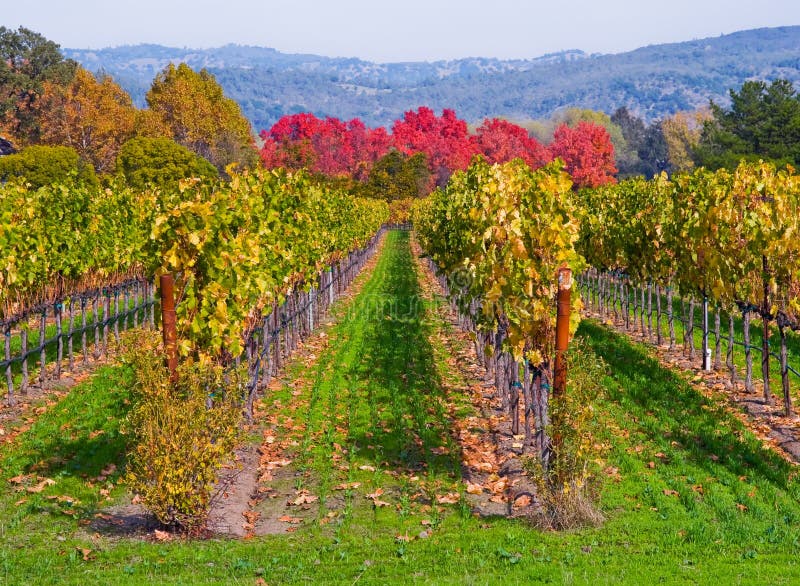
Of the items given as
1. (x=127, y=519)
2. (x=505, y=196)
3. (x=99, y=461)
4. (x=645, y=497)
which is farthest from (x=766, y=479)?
(x=99, y=461)

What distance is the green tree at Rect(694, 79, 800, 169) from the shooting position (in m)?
68.1

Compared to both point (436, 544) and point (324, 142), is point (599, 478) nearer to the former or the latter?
point (436, 544)

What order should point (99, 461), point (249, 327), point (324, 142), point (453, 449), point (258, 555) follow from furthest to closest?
point (324, 142) → point (249, 327) → point (453, 449) → point (99, 461) → point (258, 555)

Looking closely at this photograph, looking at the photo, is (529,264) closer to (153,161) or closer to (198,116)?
(153,161)

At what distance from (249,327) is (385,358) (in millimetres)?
6291

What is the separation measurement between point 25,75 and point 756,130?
2682 inches

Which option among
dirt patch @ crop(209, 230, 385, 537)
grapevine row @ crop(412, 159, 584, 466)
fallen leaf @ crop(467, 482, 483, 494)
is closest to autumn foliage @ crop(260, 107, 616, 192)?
grapevine row @ crop(412, 159, 584, 466)

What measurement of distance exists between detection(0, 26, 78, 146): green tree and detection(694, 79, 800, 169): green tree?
63.0 meters

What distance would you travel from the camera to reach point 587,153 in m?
105

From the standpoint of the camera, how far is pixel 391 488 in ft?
38.7

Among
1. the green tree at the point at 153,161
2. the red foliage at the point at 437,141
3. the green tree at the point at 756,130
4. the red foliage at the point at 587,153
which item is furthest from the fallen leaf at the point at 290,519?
the red foliage at the point at 437,141

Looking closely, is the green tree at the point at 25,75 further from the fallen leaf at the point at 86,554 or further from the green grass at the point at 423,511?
the fallen leaf at the point at 86,554

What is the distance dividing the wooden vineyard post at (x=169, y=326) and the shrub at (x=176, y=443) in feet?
0.62

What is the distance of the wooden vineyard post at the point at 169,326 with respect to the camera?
1061cm
